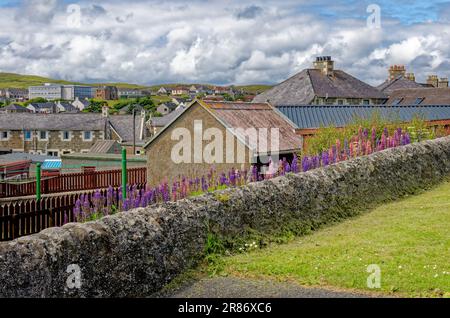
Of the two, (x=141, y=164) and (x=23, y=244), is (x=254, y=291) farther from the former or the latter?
(x=141, y=164)

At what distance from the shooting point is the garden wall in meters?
5.86

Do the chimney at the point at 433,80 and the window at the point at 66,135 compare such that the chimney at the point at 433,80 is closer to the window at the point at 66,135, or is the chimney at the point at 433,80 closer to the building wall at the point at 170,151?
the window at the point at 66,135

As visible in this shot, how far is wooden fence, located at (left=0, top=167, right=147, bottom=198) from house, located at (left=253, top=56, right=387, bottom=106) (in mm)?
24250

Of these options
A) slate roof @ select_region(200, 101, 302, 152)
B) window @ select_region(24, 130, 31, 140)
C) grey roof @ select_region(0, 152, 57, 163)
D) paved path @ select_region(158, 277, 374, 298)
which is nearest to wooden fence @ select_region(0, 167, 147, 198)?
slate roof @ select_region(200, 101, 302, 152)

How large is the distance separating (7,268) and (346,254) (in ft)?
14.7

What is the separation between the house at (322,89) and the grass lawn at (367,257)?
132ft

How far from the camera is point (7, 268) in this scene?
5.56 m

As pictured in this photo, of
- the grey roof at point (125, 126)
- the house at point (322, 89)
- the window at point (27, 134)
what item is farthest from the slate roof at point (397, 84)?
the window at point (27, 134)

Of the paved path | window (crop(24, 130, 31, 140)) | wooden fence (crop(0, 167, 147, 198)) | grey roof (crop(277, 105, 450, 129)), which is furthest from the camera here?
window (crop(24, 130, 31, 140))

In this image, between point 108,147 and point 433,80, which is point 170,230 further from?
point 433,80

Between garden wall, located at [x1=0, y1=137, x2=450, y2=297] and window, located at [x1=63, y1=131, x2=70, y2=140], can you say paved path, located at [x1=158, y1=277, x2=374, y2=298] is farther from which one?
window, located at [x1=63, y1=131, x2=70, y2=140]

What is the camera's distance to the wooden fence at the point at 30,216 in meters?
13.8

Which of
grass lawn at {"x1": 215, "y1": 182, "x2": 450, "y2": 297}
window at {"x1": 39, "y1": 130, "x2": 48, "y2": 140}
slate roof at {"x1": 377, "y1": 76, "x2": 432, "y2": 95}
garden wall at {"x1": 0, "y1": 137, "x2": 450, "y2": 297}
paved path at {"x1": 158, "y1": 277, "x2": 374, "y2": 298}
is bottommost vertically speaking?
paved path at {"x1": 158, "y1": 277, "x2": 374, "y2": 298}

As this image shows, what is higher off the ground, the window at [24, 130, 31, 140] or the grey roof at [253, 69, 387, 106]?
the grey roof at [253, 69, 387, 106]
